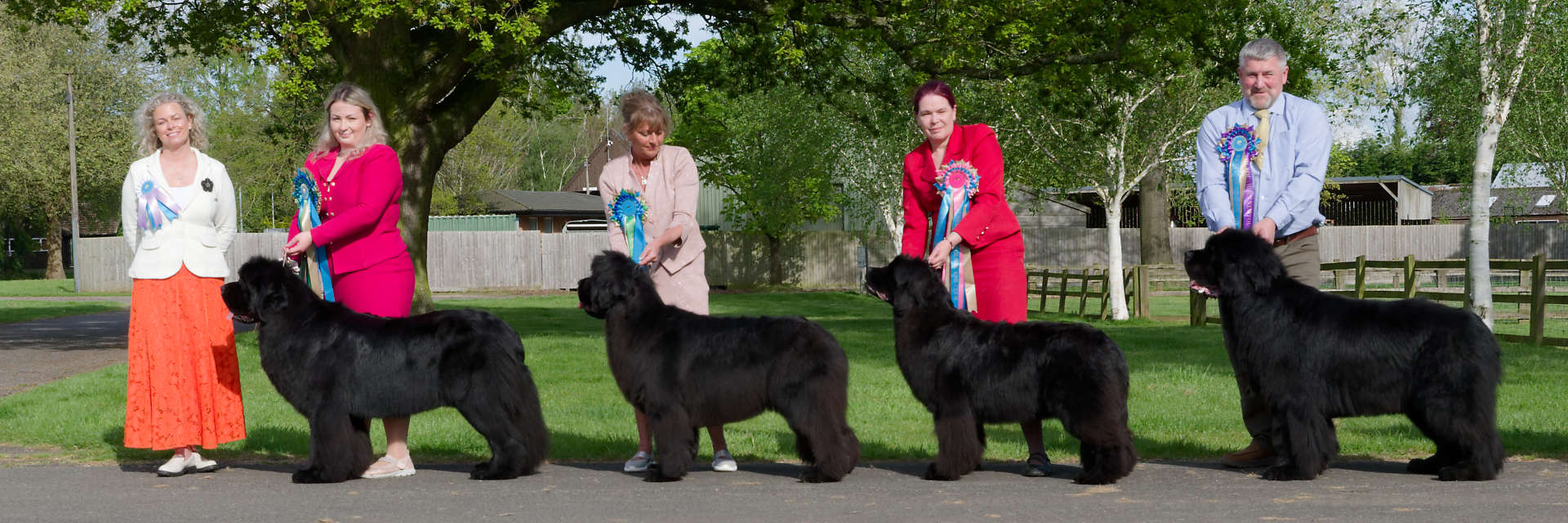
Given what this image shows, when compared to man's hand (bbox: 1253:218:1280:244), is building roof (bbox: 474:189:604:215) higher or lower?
higher

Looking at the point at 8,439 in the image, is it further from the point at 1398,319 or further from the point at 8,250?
the point at 8,250

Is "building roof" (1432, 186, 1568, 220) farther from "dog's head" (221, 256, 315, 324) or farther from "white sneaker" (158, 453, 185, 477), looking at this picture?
"white sneaker" (158, 453, 185, 477)

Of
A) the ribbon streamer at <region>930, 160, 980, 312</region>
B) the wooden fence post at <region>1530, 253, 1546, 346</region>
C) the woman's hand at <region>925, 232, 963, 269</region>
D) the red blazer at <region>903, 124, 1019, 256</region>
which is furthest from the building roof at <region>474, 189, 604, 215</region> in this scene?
the woman's hand at <region>925, 232, 963, 269</region>

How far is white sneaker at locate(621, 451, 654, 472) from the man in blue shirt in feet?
10.1

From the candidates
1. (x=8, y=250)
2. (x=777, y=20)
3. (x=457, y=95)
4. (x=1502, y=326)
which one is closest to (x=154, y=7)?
(x=457, y=95)

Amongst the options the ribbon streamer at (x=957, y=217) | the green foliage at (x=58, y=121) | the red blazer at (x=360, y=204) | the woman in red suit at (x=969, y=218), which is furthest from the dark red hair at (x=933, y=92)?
the green foliage at (x=58, y=121)

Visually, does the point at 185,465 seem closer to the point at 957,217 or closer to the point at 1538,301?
the point at 957,217

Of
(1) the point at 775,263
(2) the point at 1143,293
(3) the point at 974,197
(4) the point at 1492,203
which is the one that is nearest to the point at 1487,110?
(2) the point at 1143,293

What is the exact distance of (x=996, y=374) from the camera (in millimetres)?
5711

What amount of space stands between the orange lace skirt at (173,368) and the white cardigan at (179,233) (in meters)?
0.06

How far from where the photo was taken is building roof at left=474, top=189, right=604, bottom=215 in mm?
55281

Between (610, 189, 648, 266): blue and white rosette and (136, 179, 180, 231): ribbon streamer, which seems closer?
(136, 179, 180, 231): ribbon streamer

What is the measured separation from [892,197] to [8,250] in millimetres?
42931

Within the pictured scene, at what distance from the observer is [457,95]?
1842cm
